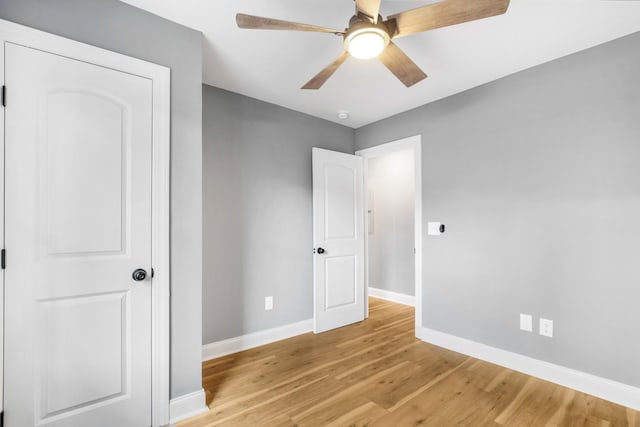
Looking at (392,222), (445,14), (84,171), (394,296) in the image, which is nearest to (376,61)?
(445,14)

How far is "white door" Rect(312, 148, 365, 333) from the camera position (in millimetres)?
3414

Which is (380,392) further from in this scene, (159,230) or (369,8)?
(369,8)

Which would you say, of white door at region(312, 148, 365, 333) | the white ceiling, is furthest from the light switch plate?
the white ceiling

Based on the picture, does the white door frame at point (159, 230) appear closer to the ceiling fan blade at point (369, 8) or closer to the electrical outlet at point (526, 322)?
the ceiling fan blade at point (369, 8)

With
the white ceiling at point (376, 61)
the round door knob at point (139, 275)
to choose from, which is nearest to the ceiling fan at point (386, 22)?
the white ceiling at point (376, 61)

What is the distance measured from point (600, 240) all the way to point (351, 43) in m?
2.21

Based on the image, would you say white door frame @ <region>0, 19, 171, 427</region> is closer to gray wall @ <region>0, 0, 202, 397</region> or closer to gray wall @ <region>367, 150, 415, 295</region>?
gray wall @ <region>0, 0, 202, 397</region>

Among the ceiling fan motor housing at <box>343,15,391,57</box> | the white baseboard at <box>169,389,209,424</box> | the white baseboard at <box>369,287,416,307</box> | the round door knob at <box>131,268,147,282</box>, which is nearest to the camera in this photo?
the ceiling fan motor housing at <box>343,15,391,57</box>

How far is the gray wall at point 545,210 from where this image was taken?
2076 millimetres

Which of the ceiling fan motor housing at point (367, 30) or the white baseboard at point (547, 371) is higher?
the ceiling fan motor housing at point (367, 30)

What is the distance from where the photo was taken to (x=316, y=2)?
69.4 inches

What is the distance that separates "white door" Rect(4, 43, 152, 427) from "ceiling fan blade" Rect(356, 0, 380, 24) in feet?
4.28

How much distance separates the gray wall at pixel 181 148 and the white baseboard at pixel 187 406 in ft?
0.12

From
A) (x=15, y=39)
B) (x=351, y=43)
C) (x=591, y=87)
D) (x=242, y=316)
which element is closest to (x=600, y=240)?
(x=591, y=87)
